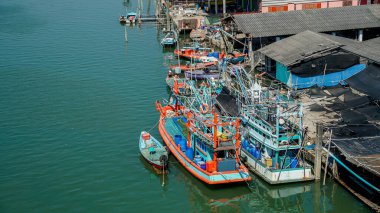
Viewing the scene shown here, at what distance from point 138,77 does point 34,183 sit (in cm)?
2630

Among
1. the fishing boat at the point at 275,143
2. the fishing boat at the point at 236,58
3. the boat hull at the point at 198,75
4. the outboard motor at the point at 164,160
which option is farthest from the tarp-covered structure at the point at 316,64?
the outboard motor at the point at 164,160

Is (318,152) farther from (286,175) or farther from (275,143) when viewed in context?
(275,143)

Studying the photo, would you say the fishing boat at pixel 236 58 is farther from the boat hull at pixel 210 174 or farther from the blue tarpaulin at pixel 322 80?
the boat hull at pixel 210 174

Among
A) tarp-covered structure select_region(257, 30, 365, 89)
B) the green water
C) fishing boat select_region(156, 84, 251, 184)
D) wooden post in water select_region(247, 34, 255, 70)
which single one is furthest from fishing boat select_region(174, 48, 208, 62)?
fishing boat select_region(156, 84, 251, 184)

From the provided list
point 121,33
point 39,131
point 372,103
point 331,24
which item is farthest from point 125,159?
point 121,33

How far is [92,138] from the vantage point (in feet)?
149

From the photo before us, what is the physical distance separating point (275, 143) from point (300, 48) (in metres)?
20.5

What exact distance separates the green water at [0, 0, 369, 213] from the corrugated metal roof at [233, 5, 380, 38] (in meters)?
12.3

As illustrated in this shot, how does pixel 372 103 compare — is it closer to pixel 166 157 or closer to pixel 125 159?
pixel 166 157

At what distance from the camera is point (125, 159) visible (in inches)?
1642

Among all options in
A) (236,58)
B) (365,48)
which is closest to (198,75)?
(236,58)

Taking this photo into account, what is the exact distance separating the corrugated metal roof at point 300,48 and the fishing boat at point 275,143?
1398cm

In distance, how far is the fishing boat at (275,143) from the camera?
117 feet

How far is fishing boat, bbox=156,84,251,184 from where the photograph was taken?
35.1m
